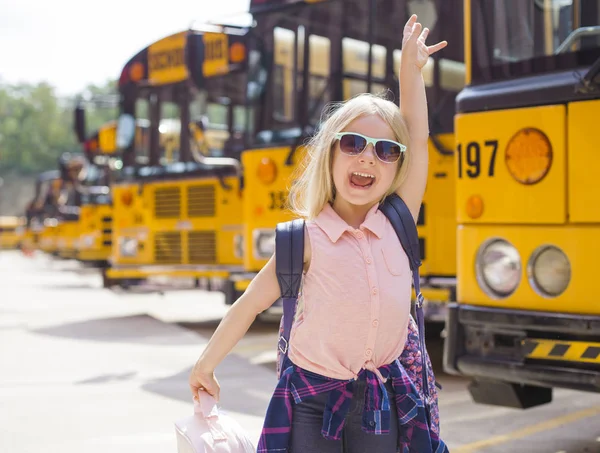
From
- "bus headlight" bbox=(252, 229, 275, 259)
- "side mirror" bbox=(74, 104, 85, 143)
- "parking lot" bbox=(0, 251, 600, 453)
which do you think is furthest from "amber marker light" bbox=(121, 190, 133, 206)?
"bus headlight" bbox=(252, 229, 275, 259)

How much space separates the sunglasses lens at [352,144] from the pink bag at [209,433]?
73 centimetres

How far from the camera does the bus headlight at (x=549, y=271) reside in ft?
13.4

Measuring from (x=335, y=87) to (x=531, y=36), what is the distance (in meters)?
2.91

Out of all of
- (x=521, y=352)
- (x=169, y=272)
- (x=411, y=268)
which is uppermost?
(x=411, y=268)

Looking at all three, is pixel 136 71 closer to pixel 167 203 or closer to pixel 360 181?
pixel 167 203

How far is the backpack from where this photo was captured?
2.44 metres

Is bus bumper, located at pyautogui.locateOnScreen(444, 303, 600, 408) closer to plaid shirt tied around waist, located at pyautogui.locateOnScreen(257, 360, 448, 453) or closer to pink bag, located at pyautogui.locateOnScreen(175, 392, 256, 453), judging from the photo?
plaid shirt tied around waist, located at pyautogui.locateOnScreen(257, 360, 448, 453)

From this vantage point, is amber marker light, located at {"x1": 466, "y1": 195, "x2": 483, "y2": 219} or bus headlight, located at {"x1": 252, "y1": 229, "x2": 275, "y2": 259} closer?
amber marker light, located at {"x1": 466, "y1": 195, "x2": 483, "y2": 219}

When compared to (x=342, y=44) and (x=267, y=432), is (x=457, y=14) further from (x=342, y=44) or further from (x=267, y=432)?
(x=267, y=432)

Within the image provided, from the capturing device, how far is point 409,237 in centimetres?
255

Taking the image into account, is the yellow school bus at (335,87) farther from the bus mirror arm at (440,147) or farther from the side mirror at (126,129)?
the side mirror at (126,129)

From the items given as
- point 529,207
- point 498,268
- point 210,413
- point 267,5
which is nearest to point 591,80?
point 529,207

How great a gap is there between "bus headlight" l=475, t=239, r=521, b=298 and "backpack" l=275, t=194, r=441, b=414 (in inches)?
69.7

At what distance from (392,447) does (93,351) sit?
6.33 m
